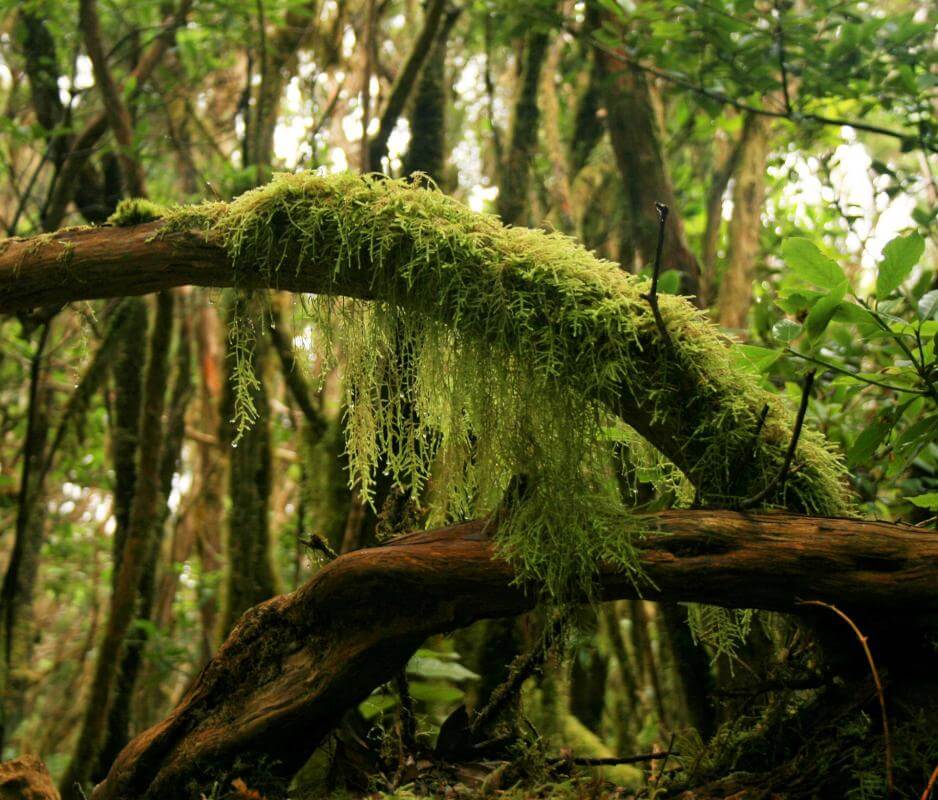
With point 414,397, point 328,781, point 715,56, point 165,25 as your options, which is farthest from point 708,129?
point 328,781

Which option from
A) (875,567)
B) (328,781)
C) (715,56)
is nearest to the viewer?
(875,567)

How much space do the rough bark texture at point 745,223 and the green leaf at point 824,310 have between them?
2859 millimetres

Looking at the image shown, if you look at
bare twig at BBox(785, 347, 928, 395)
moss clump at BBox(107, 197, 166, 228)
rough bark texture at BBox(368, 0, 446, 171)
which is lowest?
bare twig at BBox(785, 347, 928, 395)

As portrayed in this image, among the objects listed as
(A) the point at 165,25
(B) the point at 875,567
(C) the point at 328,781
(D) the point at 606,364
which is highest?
(A) the point at 165,25

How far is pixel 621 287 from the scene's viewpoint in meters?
1.82

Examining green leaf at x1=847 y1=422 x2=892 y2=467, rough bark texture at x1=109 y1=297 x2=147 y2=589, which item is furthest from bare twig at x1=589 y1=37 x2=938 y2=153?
rough bark texture at x1=109 y1=297 x2=147 y2=589

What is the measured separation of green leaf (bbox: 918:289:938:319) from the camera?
1805mm

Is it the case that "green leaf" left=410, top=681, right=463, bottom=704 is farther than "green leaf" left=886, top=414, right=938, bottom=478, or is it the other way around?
"green leaf" left=410, top=681, right=463, bottom=704

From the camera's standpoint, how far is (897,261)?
172cm

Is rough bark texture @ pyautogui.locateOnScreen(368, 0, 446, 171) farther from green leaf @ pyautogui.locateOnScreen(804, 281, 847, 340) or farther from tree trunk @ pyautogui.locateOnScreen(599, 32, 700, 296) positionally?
green leaf @ pyautogui.locateOnScreen(804, 281, 847, 340)

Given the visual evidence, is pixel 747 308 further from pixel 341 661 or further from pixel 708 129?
pixel 341 661

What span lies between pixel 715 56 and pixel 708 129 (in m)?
1.06

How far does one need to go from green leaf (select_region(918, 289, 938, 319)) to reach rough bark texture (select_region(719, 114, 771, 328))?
263cm

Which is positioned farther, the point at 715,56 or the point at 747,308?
the point at 747,308
